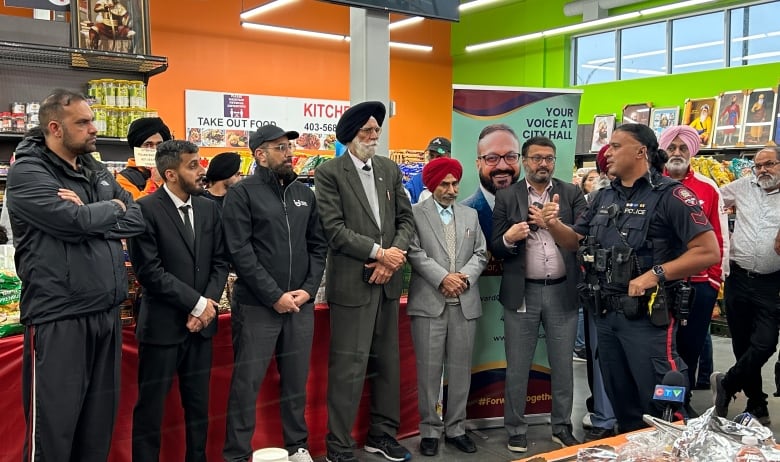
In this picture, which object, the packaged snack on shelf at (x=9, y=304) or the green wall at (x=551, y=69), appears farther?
the green wall at (x=551, y=69)

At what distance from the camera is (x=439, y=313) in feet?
12.6

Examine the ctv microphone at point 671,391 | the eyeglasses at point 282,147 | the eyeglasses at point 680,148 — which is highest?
the eyeglasses at point 680,148

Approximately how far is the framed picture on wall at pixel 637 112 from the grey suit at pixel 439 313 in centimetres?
825

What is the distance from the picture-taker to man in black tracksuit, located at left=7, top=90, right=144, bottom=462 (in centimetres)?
266

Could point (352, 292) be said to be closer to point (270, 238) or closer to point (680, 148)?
point (270, 238)

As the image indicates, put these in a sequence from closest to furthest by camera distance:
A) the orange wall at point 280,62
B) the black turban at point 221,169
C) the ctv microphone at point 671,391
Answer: the ctv microphone at point 671,391
the black turban at point 221,169
the orange wall at point 280,62

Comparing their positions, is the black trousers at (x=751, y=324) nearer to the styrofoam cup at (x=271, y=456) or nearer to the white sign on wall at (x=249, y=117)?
the styrofoam cup at (x=271, y=456)

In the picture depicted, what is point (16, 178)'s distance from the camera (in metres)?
2.69

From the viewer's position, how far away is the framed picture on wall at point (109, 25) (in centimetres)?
544

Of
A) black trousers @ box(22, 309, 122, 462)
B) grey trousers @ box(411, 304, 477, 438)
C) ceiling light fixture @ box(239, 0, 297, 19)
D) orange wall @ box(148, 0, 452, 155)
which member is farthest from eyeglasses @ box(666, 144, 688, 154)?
orange wall @ box(148, 0, 452, 155)

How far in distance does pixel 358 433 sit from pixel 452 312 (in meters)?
0.88

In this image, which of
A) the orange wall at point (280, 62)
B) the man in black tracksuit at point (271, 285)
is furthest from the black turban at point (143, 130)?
the orange wall at point (280, 62)

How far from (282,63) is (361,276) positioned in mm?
10931

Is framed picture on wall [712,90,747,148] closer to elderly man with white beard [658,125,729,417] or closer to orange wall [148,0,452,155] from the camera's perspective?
elderly man with white beard [658,125,729,417]
